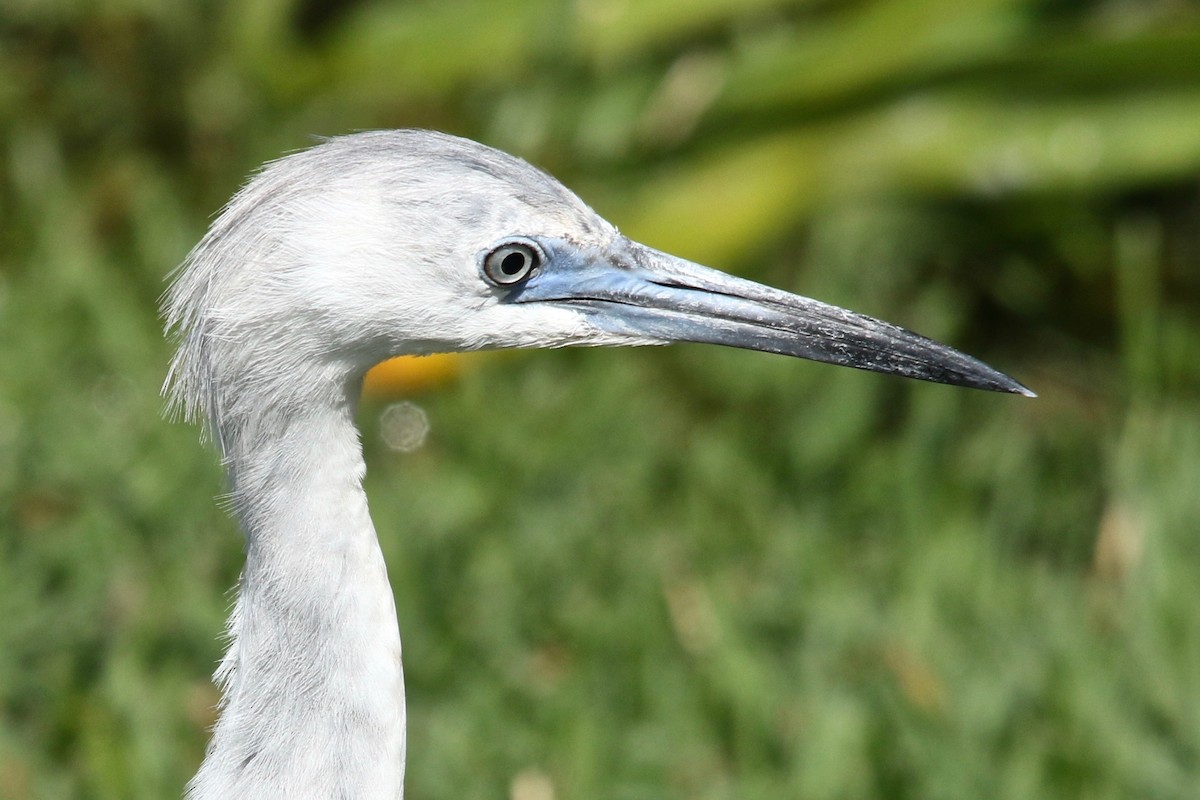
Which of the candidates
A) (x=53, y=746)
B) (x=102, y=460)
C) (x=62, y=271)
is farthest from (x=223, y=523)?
(x=62, y=271)

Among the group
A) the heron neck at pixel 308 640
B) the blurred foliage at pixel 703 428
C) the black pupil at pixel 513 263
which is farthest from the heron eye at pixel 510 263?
the blurred foliage at pixel 703 428

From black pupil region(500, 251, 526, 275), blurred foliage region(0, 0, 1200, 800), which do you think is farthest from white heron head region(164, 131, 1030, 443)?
blurred foliage region(0, 0, 1200, 800)

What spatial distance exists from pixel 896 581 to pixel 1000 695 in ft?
1.62

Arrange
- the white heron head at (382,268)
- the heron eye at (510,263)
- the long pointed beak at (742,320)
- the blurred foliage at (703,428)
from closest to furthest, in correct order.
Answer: the white heron head at (382,268) < the heron eye at (510,263) < the long pointed beak at (742,320) < the blurred foliage at (703,428)

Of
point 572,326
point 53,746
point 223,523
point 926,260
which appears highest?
point 926,260

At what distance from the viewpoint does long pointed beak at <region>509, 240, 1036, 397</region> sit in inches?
91.7

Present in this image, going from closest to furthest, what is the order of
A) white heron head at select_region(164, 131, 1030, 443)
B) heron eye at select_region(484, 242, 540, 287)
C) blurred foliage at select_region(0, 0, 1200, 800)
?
white heron head at select_region(164, 131, 1030, 443) → heron eye at select_region(484, 242, 540, 287) → blurred foliage at select_region(0, 0, 1200, 800)

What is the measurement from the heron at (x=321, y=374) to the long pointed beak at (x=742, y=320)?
8.3 inches

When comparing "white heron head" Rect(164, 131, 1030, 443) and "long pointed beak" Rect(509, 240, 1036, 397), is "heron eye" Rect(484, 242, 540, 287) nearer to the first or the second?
"white heron head" Rect(164, 131, 1030, 443)

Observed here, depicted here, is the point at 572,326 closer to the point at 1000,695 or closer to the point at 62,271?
the point at 1000,695

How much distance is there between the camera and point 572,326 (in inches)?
89.8

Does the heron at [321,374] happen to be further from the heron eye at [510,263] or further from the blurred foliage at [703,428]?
the blurred foliage at [703,428]

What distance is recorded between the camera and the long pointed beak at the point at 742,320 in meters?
2.33

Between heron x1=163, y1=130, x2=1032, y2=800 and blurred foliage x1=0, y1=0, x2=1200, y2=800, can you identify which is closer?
heron x1=163, y1=130, x2=1032, y2=800
